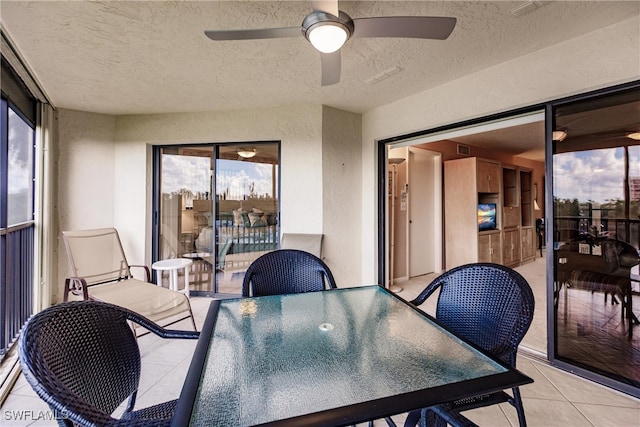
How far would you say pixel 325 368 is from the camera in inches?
37.8

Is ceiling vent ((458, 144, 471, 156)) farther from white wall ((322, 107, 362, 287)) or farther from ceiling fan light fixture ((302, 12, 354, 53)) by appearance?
ceiling fan light fixture ((302, 12, 354, 53))

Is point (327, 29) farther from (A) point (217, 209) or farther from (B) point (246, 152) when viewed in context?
(A) point (217, 209)

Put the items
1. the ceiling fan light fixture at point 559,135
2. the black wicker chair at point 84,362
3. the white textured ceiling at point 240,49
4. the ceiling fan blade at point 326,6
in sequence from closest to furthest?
the black wicker chair at point 84,362, the ceiling fan blade at point 326,6, the white textured ceiling at point 240,49, the ceiling fan light fixture at point 559,135

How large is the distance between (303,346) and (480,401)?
83 cm

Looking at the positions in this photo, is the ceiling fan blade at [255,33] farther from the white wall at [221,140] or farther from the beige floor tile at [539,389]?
the beige floor tile at [539,389]

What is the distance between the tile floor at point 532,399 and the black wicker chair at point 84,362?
1.08 m

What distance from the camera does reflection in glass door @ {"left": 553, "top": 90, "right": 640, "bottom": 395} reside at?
198 centimetres

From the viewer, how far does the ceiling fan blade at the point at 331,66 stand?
1.95 m

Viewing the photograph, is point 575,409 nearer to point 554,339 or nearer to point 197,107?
point 554,339

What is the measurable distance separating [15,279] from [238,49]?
294cm

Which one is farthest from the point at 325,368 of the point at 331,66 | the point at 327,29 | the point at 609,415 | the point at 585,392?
the point at 585,392

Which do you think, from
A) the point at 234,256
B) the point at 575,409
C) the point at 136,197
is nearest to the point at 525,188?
the point at 575,409

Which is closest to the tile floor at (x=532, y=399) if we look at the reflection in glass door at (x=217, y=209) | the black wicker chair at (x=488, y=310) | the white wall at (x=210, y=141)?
the black wicker chair at (x=488, y=310)

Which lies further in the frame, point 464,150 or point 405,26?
point 464,150
